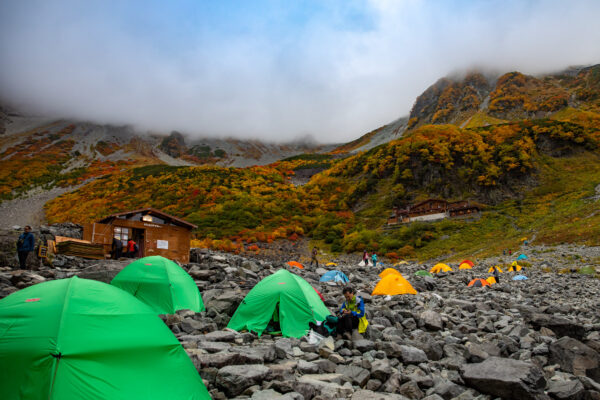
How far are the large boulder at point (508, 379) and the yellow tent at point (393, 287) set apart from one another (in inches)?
334

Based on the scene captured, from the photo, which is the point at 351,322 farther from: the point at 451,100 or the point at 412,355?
the point at 451,100

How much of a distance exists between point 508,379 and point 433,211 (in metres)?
59.2

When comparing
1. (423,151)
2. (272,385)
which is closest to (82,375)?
(272,385)

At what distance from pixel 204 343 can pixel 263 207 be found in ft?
209

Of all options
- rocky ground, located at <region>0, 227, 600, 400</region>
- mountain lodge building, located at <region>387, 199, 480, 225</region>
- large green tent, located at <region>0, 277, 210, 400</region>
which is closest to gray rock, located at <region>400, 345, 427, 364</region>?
rocky ground, located at <region>0, 227, 600, 400</region>

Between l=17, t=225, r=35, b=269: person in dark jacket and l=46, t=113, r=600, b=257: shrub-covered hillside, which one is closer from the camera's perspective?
l=17, t=225, r=35, b=269: person in dark jacket

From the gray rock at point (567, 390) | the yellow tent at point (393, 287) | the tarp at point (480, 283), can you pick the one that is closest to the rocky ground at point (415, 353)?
the gray rock at point (567, 390)

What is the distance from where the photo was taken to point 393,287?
1440cm

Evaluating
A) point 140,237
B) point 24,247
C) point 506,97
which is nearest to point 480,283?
point 24,247

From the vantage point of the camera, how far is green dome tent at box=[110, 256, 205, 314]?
1068 centimetres

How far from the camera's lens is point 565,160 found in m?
72.8

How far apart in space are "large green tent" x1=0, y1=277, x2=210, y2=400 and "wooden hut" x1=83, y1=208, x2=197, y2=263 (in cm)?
1829

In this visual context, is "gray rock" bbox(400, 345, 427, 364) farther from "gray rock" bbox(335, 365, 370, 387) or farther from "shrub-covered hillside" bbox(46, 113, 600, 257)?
"shrub-covered hillside" bbox(46, 113, 600, 257)

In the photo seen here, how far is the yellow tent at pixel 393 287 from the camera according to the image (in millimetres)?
14242
